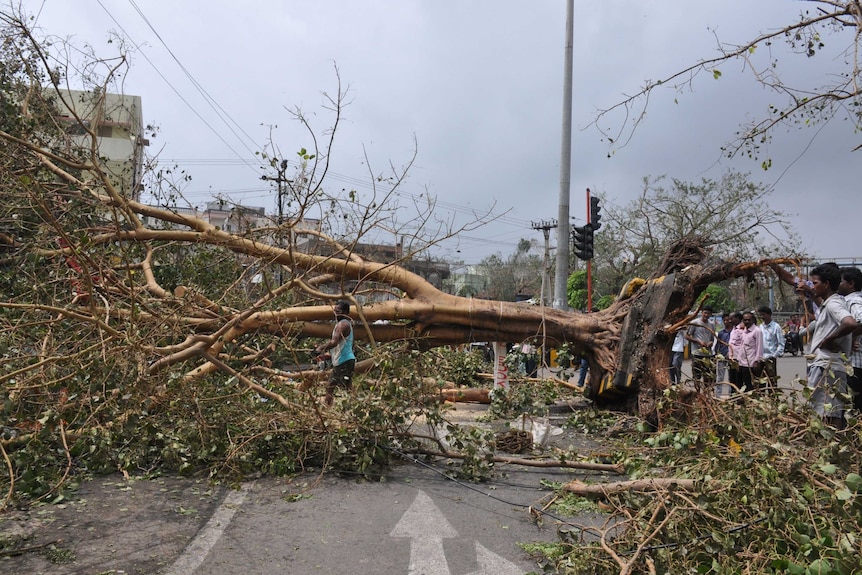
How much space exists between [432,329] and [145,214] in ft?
12.7

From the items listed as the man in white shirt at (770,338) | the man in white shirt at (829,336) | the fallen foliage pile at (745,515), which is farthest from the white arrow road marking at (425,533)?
the man in white shirt at (770,338)

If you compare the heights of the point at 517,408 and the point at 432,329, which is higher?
the point at 432,329

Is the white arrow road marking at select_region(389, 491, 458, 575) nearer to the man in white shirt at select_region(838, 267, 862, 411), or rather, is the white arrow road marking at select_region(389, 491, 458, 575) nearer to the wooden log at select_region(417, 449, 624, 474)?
the wooden log at select_region(417, 449, 624, 474)

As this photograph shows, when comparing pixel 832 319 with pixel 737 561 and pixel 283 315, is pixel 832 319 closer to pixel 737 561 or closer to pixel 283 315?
pixel 737 561

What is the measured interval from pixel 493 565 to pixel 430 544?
0.54 meters

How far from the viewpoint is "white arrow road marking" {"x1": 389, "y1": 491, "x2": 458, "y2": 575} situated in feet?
13.8

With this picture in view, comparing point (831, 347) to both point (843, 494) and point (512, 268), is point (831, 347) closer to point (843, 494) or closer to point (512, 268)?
point (843, 494)

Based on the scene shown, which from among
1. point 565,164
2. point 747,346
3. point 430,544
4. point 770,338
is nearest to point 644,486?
point 430,544

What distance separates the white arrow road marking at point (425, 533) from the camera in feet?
13.8

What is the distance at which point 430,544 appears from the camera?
4602mm

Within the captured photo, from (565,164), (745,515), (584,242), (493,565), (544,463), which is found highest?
(565,164)

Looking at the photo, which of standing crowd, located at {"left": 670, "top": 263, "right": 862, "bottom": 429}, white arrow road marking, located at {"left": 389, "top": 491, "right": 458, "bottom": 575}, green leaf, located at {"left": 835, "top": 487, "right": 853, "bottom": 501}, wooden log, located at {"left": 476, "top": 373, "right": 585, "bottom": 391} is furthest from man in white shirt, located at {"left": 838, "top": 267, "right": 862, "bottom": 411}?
wooden log, located at {"left": 476, "top": 373, "right": 585, "bottom": 391}

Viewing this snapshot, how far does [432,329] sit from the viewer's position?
9195mm

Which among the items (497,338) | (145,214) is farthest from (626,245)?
(145,214)
